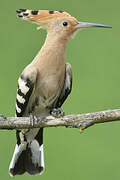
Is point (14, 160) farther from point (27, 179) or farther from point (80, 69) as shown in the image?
point (80, 69)

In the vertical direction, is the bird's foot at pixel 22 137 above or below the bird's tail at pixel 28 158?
above

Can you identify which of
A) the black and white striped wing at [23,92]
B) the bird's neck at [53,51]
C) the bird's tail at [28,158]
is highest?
the bird's neck at [53,51]

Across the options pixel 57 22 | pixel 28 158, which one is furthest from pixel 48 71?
pixel 28 158

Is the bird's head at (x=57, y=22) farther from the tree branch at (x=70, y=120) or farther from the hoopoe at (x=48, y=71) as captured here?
the tree branch at (x=70, y=120)

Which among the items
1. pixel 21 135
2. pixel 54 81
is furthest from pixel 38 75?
pixel 21 135

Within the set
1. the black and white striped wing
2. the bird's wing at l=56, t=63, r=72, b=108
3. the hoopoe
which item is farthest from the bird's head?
the black and white striped wing

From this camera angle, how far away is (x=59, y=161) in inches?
166

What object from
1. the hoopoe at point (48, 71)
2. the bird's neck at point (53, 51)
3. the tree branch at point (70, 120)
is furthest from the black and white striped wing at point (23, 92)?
the tree branch at point (70, 120)

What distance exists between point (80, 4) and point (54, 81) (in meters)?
1.09

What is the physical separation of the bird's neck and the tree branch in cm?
37

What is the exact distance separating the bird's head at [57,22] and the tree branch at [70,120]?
0.48 metres

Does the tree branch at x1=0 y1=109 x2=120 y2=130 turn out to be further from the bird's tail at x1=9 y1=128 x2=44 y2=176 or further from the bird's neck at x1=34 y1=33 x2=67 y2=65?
the bird's tail at x1=9 y1=128 x2=44 y2=176

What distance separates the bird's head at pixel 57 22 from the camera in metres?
3.68

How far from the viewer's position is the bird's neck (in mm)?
3670
